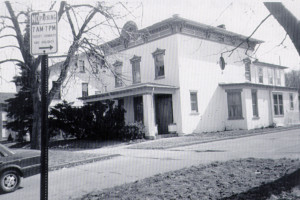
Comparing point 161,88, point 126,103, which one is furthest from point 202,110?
point 126,103

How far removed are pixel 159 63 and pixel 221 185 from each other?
699 inches

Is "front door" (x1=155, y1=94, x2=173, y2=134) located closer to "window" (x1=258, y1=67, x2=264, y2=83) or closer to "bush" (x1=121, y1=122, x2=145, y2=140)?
"bush" (x1=121, y1=122, x2=145, y2=140)

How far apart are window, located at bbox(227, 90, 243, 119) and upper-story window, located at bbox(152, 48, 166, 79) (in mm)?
6386

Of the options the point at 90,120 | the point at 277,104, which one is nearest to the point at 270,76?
the point at 277,104

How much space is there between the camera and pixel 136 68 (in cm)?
2434

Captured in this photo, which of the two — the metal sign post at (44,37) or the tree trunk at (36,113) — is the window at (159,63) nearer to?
the tree trunk at (36,113)

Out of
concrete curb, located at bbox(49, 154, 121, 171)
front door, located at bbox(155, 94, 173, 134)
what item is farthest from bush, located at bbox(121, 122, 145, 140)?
concrete curb, located at bbox(49, 154, 121, 171)

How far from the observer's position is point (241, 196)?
4.52 metres

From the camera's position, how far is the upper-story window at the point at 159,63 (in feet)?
72.4

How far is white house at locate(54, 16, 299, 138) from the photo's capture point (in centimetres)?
2092

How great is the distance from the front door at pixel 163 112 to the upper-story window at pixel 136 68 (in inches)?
111

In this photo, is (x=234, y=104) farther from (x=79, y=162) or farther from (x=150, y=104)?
(x=79, y=162)

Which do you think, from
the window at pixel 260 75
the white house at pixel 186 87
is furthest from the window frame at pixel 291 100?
the white house at pixel 186 87

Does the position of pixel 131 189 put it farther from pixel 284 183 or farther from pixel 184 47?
pixel 184 47
